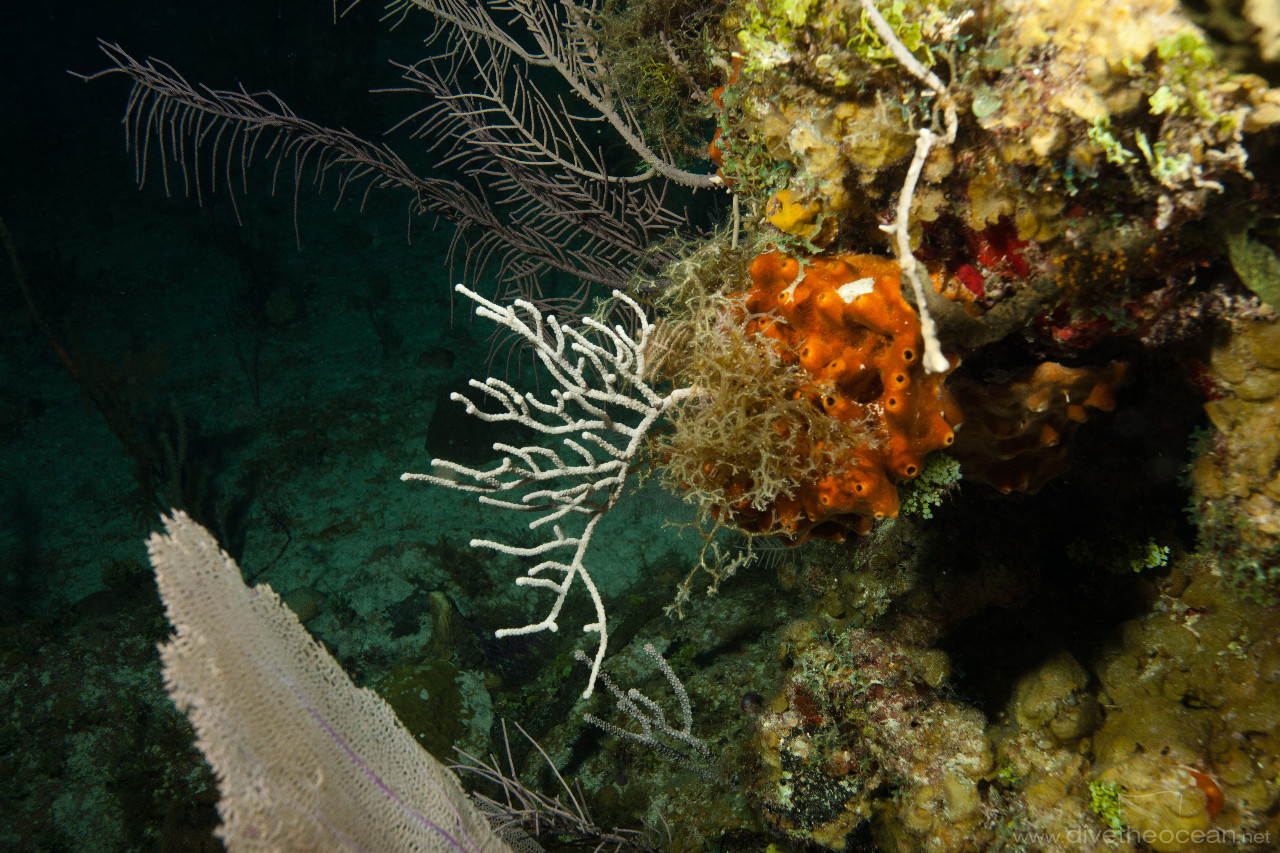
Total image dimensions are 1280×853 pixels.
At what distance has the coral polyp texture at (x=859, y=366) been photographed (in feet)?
5.23

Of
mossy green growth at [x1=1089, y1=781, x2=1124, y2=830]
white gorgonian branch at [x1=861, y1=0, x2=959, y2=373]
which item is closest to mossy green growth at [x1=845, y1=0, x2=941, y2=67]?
white gorgonian branch at [x1=861, y1=0, x2=959, y2=373]

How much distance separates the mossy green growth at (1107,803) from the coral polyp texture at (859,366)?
5.17ft

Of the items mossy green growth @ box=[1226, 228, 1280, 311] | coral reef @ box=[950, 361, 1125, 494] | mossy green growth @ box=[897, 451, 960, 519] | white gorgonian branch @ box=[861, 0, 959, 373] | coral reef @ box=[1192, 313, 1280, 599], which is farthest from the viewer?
mossy green growth @ box=[897, 451, 960, 519]

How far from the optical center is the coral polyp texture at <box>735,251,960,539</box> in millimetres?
1593

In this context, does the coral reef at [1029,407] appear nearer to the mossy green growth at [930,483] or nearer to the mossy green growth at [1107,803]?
the mossy green growth at [930,483]

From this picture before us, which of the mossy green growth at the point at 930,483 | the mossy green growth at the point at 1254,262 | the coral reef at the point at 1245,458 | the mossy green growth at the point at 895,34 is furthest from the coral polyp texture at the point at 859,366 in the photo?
the coral reef at the point at 1245,458

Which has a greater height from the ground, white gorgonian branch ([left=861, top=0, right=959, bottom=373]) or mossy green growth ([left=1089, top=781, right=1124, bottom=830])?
white gorgonian branch ([left=861, top=0, right=959, bottom=373])

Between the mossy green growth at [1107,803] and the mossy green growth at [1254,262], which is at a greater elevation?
the mossy green growth at [1254,262]

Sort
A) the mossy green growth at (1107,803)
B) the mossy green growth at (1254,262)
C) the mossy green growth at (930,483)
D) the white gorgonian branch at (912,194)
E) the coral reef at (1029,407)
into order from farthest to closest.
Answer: the mossy green growth at (1107,803)
the mossy green growth at (930,483)
the coral reef at (1029,407)
the mossy green growth at (1254,262)
the white gorgonian branch at (912,194)

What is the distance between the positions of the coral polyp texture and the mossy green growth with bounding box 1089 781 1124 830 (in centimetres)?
158

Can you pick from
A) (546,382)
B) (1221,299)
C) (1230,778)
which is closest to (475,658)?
(546,382)

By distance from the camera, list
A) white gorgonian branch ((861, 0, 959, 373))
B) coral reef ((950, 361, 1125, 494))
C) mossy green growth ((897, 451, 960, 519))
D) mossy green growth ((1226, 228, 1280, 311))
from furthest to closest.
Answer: mossy green growth ((897, 451, 960, 519)) < coral reef ((950, 361, 1125, 494)) < mossy green growth ((1226, 228, 1280, 311)) < white gorgonian branch ((861, 0, 959, 373))

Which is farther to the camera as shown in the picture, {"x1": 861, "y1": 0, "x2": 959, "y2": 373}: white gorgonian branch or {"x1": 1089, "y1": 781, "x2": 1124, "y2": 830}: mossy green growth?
{"x1": 1089, "y1": 781, "x2": 1124, "y2": 830}: mossy green growth

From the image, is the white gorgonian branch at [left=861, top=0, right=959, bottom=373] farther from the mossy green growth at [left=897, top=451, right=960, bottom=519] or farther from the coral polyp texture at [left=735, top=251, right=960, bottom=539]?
the mossy green growth at [left=897, top=451, right=960, bottom=519]
